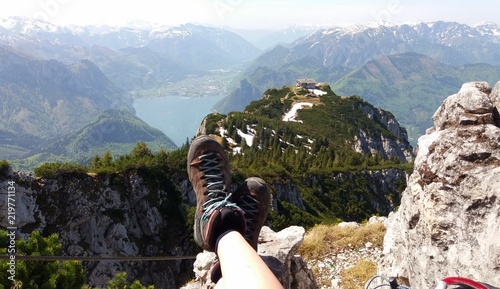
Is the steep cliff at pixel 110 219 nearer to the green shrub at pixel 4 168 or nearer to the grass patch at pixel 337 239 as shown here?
the green shrub at pixel 4 168

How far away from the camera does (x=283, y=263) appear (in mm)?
6254

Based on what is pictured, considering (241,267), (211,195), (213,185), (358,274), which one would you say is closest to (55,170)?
(213,185)

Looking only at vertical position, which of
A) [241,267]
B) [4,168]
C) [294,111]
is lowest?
[294,111]

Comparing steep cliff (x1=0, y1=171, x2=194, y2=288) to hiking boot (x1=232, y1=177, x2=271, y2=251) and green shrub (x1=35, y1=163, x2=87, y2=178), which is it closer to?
green shrub (x1=35, y1=163, x2=87, y2=178)

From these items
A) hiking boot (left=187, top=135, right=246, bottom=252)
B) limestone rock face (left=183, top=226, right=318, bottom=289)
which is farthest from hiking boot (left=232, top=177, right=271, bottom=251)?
limestone rock face (left=183, top=226, right=318, bottom=289)

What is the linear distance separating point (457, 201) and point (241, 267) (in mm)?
2842

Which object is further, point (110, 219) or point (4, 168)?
point (110, 219)

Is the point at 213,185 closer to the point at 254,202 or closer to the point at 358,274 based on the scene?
the point at 254,202

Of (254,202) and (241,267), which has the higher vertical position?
(241,267)

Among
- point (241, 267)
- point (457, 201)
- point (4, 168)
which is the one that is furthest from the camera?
point (4, 168)

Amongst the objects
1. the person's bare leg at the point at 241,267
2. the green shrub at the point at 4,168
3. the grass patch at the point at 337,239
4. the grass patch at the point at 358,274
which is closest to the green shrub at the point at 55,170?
the green shrub at the point at 4,168

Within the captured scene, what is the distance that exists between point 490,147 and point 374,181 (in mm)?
66205

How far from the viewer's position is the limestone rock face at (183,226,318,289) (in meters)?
6.10

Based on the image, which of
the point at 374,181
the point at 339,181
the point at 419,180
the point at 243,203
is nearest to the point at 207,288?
the point at 243,203
